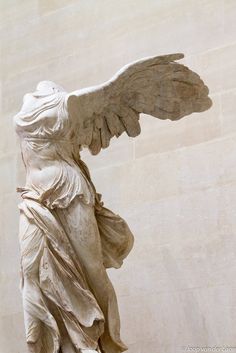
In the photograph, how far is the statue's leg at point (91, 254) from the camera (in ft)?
23.7

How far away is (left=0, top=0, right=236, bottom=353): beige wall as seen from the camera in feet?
28.0

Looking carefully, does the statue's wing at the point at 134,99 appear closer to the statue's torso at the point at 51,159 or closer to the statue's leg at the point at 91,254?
the statue's torso at the point at 51,159

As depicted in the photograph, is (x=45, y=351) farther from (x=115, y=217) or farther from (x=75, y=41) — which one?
(x=75, y=41)

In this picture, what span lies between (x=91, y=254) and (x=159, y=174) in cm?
188

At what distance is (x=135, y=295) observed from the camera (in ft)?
28.9

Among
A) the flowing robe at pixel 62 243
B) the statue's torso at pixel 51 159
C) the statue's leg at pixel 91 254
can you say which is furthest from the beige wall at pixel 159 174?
the statue's torso at pixel 51 159

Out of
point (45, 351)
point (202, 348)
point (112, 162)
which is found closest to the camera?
point (45, 351)

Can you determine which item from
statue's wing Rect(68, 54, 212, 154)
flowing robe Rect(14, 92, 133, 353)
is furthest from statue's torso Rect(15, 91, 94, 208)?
statue's wing Rect(68, 54, 212, 154)

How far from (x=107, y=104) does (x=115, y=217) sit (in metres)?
0.73

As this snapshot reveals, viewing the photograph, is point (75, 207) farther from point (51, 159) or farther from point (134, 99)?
point (134, 99)

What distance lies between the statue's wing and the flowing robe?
146 mm

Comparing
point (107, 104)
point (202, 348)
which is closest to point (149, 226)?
point (202, 348)

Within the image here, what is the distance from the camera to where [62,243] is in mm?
7145

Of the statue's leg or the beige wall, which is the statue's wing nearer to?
the statue's leg
